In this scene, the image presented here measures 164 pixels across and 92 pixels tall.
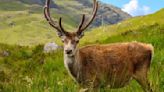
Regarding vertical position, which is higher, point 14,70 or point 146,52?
point 146,52

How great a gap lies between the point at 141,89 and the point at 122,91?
51.5 inches

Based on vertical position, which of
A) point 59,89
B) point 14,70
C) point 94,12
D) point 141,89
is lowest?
point 14,70

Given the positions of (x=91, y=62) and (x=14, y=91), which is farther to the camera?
(x=91, y=62)

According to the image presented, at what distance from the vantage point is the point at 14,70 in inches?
712

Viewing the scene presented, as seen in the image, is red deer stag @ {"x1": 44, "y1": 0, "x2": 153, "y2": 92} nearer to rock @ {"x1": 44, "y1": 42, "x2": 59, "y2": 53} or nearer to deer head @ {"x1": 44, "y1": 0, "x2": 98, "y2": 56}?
deer head @ {"x1": 44, "y1": 0, "x2": 98, "y2": 56}

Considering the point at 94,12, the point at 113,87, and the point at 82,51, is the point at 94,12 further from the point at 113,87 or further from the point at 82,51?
the point at 113,87

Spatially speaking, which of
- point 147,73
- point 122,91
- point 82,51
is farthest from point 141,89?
point 82,51

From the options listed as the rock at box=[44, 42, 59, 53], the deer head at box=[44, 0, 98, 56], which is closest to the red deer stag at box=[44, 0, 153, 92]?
the deer head at box=[44, 0, 98, 56]

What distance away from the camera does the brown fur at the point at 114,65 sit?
1117 cm

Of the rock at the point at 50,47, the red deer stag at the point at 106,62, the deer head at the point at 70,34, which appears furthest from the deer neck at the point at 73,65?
the rock at the point at 50,47

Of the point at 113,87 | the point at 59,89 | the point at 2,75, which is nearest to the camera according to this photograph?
the point at 59,89

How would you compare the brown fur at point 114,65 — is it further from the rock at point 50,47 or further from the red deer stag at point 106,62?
the rock at point 50,47

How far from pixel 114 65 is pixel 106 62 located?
0.79 feet

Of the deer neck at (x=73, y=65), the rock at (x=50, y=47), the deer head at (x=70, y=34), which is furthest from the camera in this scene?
the rock at (x=50, y=47)
